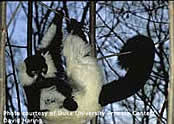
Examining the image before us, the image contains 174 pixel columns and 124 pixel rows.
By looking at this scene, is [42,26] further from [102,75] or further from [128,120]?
[128,120]

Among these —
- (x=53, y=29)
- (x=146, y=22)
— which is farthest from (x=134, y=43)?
(x=53, y=29)

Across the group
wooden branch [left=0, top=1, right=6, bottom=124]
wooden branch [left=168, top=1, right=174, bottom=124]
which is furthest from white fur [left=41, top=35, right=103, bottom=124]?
wooden branch [left=168, top=1, right=174, bottom=124]

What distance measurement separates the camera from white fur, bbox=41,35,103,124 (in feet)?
3.61

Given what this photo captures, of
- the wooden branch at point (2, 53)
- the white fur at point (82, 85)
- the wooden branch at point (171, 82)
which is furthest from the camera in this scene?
the white fur at point (82, 85)

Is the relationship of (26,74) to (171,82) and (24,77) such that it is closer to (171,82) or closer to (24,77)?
(24,77)

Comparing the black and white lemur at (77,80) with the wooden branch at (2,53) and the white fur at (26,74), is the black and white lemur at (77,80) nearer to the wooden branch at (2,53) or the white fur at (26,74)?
the white fur at (26,74)

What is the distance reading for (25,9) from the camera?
1.21 m

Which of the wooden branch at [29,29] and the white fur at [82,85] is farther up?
the wooden branch at [29,29]

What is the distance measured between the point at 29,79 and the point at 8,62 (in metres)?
0.08

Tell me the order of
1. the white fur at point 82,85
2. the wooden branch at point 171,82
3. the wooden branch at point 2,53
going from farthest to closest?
the white fur at point 82,85 → the wooden branch at point 2,53 → the wooden branch at point 171,82

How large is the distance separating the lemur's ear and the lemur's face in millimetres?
179

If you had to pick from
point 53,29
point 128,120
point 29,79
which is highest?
point 53,29

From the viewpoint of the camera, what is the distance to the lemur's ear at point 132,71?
1129 mm

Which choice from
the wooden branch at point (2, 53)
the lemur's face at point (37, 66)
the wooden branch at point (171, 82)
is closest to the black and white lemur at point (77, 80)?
the lemur's face at point (37, 66)
